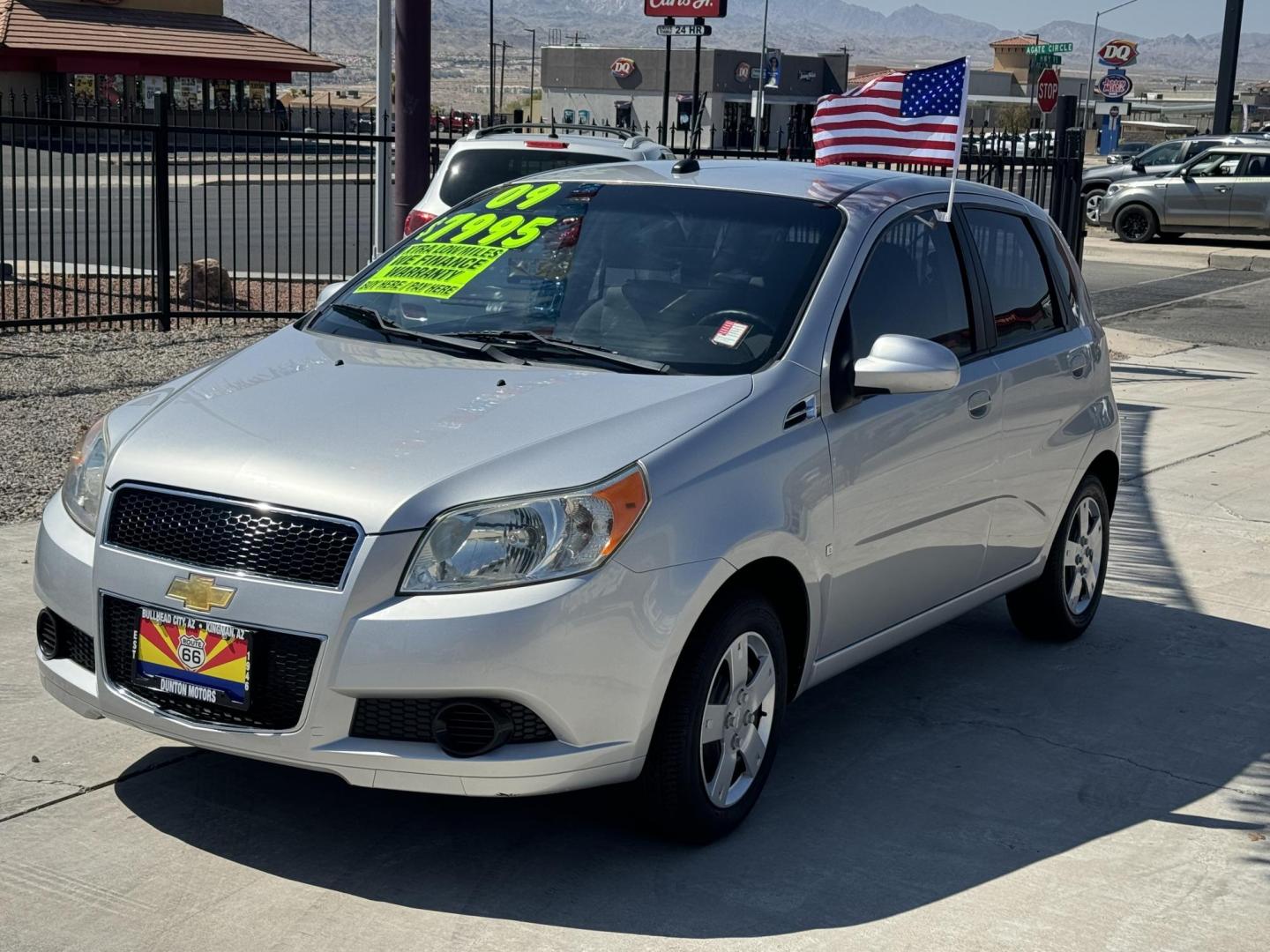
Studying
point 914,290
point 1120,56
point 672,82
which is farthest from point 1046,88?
point 672,82

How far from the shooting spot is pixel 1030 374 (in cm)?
594

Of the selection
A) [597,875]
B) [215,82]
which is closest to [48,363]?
[597,875]

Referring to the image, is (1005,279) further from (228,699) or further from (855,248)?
(228,699)

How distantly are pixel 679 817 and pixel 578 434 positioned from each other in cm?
104

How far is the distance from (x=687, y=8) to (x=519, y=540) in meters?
22.2

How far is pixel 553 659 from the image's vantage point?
388 cm

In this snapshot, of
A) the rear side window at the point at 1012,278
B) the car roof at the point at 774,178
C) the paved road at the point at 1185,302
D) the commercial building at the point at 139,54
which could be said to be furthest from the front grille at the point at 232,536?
the commercial building at the point at 139,54

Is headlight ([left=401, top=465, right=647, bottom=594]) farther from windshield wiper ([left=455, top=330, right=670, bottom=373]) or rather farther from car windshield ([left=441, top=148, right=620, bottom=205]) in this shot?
car windshield ([left=441, top=148, right=620, bottom=205])

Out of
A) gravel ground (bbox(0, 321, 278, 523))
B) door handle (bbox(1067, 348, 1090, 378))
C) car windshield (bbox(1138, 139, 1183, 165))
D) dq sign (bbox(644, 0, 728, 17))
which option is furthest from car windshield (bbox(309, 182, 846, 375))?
car windshield (bbox(1138, 139, 1183, 165))

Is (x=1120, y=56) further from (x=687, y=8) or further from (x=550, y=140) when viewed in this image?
(x=550, y=140)

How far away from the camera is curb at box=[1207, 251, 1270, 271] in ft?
84.8

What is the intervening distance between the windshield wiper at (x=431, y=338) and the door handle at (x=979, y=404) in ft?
5.24

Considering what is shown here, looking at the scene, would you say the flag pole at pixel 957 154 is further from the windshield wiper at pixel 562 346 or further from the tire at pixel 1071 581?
the windshield wiper at pixel 562 346

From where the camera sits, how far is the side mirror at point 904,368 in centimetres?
481
